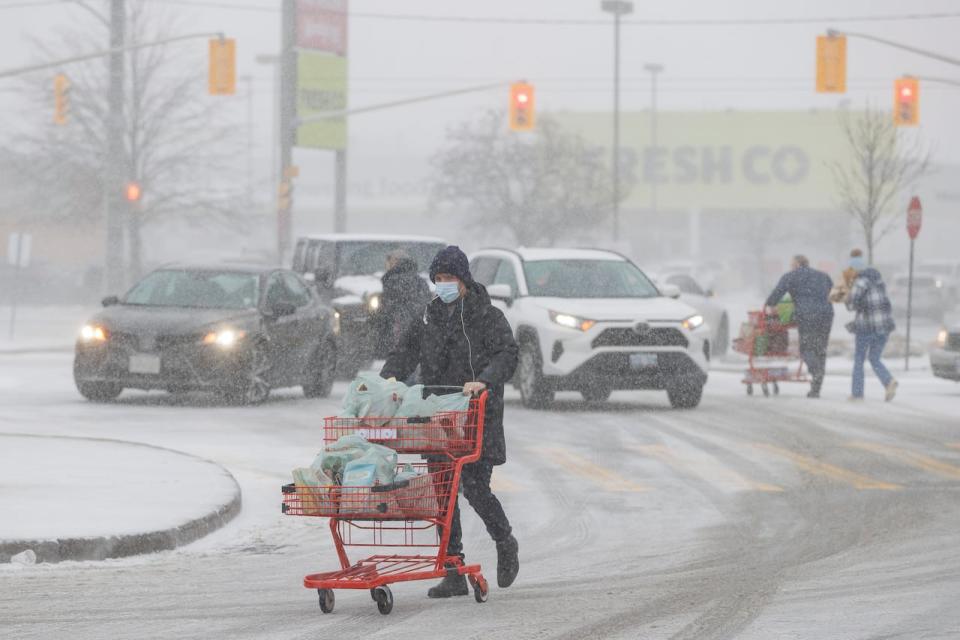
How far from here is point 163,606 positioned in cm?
805

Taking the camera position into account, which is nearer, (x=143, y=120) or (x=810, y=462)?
(x=810, y=462)

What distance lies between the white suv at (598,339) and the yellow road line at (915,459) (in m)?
3.09

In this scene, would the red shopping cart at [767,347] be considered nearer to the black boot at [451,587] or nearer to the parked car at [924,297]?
the black boot at [451,587]

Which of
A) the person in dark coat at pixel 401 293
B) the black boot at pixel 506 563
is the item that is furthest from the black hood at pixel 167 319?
the black boot at pixel 506 563

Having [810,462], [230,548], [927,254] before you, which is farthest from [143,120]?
[927,254]

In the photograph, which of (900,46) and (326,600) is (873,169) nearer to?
(900,46)

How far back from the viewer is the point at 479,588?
26.5ft

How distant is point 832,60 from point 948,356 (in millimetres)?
10317

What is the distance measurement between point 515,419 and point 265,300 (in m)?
3.28

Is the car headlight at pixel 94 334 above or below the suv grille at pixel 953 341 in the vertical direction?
above

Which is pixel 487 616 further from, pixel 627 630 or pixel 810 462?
pixel 810 462

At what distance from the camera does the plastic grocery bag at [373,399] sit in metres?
7.71

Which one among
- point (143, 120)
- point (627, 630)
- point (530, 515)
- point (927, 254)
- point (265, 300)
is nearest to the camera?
point (627, 630)

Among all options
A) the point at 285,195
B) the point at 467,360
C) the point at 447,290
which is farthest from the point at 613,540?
the point at 285,195
